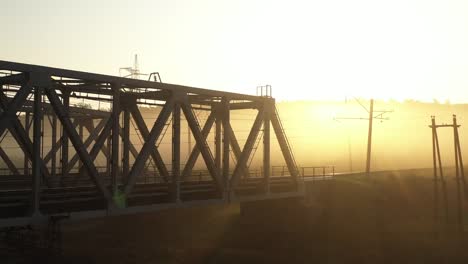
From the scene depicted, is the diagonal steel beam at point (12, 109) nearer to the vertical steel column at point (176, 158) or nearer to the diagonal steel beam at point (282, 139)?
the vertical steel column at point (176, 158)

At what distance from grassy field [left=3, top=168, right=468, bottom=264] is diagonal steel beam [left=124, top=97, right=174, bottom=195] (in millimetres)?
9984

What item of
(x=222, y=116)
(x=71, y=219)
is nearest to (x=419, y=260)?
(x=222, y=116)

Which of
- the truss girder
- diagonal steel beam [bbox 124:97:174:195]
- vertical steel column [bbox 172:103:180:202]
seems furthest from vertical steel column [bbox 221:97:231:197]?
diagonal steel beam [bbox 124:97:174:195]

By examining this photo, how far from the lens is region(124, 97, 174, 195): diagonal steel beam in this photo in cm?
2887

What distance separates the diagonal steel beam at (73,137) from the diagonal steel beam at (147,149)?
1341 mm

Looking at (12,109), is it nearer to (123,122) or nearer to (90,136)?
(123,122)

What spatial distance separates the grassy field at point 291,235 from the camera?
38.7 meters

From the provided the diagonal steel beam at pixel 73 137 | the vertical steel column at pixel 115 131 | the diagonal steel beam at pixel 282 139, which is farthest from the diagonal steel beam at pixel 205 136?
the diagonal steel beam at pixel 73 137

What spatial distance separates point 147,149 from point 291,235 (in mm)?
17602

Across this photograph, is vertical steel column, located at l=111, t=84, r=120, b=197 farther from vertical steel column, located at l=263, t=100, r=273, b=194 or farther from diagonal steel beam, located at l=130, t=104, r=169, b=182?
vertical steel column, located at l=263, t=100, r=273, b=194

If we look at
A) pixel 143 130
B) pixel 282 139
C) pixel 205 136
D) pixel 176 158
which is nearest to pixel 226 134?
pixel 205 136

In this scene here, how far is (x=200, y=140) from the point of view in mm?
33312

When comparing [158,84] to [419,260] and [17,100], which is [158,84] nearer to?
[17,100]

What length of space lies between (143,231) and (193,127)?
15116 mm
